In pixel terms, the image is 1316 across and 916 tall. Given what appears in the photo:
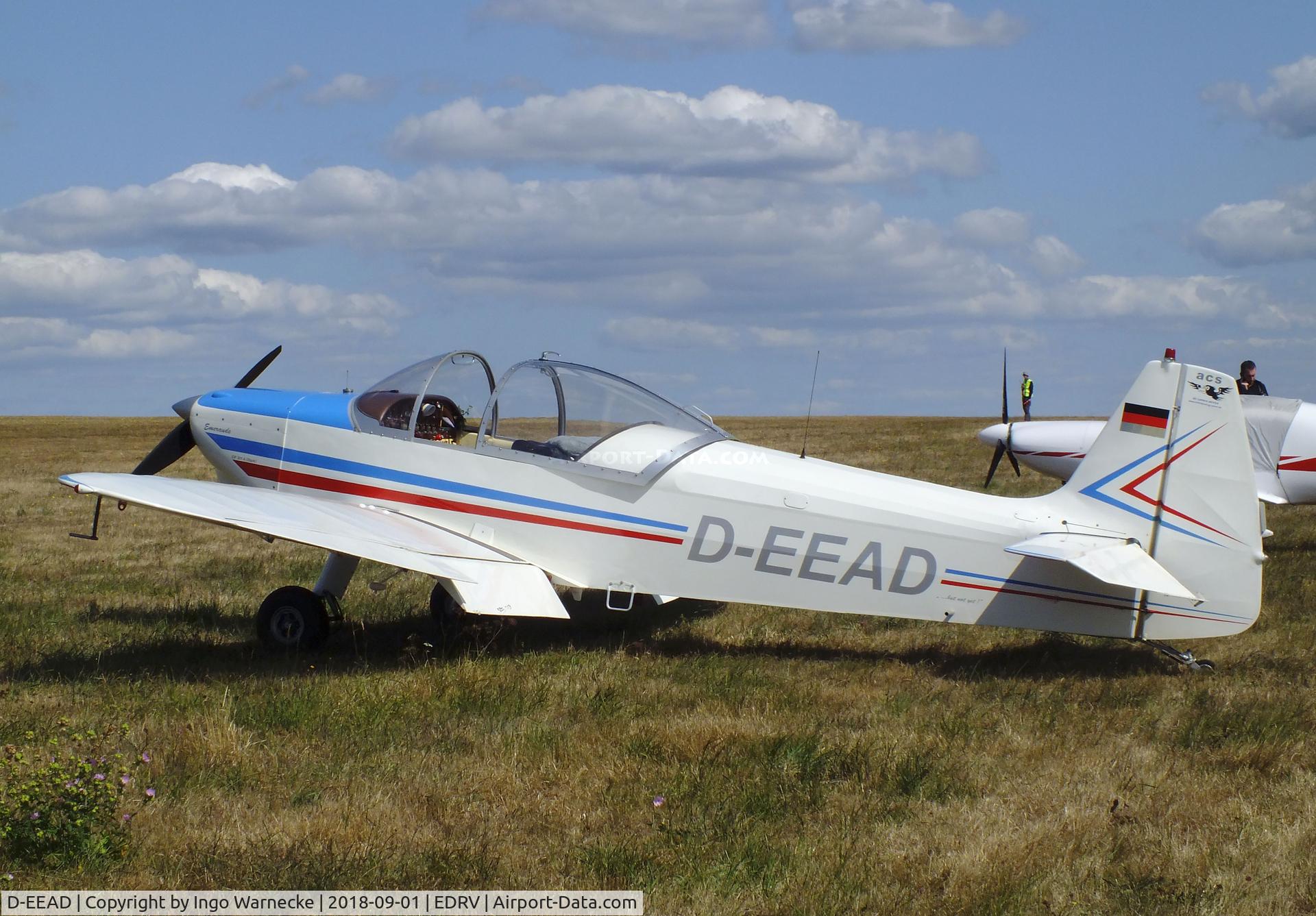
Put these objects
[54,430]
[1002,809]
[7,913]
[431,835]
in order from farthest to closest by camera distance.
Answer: [54,430] → [1002,809] → [431,835] → [7,913]

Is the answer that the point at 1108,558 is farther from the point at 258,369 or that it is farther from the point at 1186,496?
the point at 258,369

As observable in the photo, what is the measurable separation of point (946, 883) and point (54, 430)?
57.0m

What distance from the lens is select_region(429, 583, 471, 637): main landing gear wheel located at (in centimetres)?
909

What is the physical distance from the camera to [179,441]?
9.68 meters

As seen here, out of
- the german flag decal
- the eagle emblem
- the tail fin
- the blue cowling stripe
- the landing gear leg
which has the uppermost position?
the eagle emblem

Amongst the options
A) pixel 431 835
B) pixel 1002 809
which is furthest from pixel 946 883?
pixel 431 835

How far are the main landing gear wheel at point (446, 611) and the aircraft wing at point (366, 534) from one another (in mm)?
1384

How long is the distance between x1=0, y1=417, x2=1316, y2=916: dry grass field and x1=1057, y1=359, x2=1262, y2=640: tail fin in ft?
1.59

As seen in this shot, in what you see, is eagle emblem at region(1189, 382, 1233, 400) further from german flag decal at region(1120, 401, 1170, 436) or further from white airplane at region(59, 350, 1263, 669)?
german flag decal at region(1120, 401, 1170, 436)

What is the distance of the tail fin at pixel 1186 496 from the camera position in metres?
6.93

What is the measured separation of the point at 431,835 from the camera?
4.50 m

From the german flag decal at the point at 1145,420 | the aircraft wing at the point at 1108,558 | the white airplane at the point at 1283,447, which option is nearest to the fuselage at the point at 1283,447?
the white airplane at the point at 1283,447

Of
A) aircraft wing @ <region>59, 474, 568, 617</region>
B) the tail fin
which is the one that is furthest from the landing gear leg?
aircraft wing @ <region>59, 474, 568, 617</region>

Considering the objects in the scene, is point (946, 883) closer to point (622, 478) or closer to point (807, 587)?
point (807, 587)
